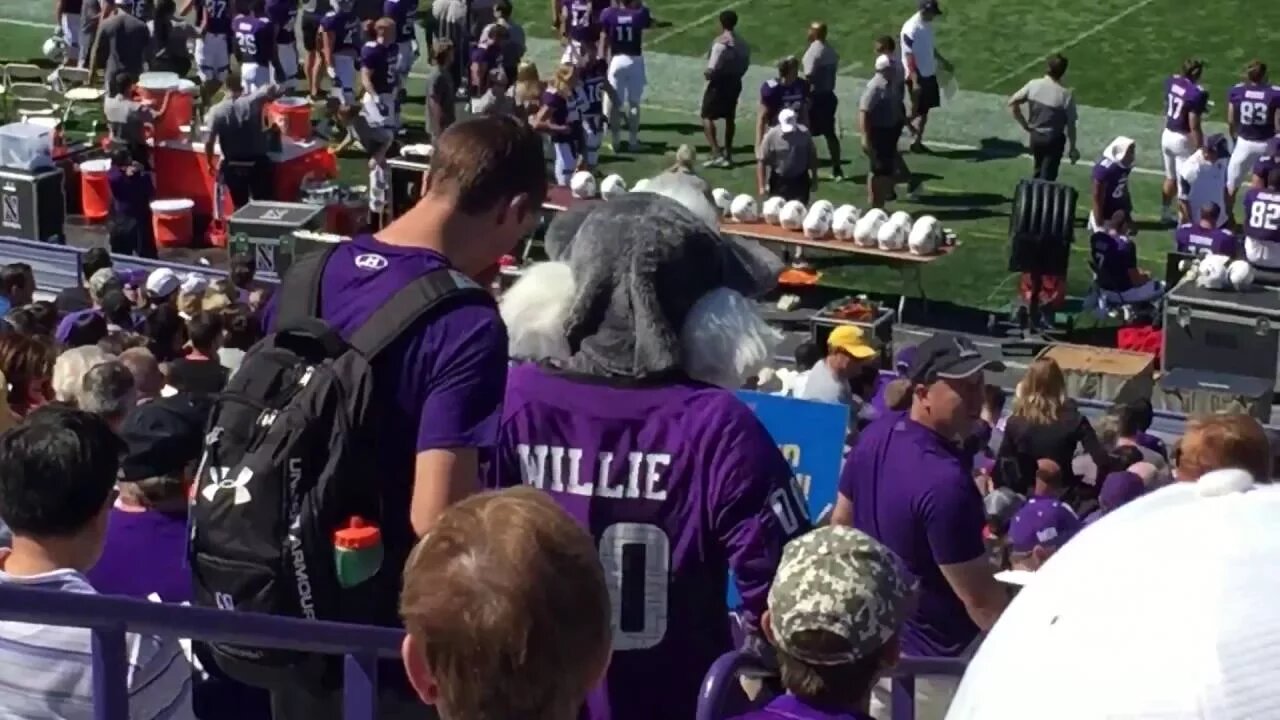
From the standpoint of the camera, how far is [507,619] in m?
2.08

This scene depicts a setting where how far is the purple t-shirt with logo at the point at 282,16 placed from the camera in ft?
64.6

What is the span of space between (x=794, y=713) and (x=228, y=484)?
1.01 m

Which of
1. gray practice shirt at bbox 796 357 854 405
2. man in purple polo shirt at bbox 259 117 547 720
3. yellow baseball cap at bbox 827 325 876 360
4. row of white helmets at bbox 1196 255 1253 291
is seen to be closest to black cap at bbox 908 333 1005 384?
man in purple polo shirt at bbox 259 117 547 720

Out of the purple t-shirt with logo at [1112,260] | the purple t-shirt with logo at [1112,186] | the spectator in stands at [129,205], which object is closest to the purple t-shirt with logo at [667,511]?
the purple t-shirt with logo at [1112,260]

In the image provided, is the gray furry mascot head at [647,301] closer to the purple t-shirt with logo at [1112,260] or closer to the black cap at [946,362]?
the black cap at [946,362]

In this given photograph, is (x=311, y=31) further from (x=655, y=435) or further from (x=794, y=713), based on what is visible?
(x=794, y=713)

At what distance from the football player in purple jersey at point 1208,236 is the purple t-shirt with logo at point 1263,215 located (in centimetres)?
23

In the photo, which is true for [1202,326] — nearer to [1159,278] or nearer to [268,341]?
[1159,278]

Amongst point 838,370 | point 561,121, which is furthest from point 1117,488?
point 561,121

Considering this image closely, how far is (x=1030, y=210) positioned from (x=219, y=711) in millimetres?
11147

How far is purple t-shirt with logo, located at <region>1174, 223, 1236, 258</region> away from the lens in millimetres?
14562

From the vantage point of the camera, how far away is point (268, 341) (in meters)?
3.56

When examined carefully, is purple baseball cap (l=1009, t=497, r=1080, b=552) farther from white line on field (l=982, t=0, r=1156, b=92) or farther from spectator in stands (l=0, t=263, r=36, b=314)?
white line on field (l=982, t=0, r=1156, b=92)

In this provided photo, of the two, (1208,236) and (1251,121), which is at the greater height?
(1251,121)
